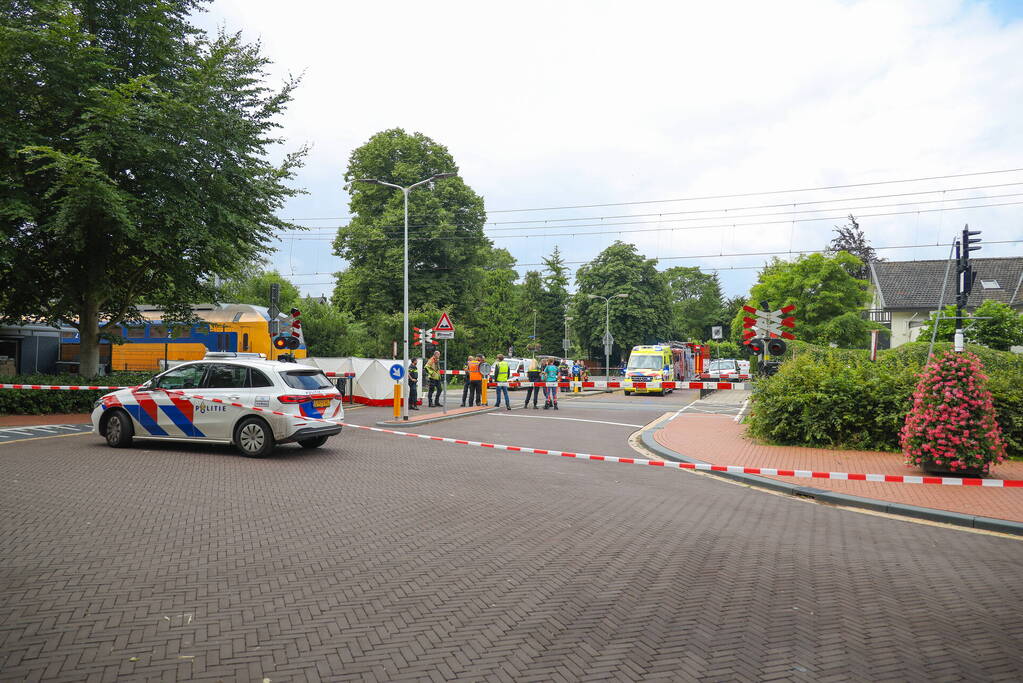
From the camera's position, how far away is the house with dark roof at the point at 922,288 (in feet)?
165

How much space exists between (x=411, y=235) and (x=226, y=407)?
1057 inches

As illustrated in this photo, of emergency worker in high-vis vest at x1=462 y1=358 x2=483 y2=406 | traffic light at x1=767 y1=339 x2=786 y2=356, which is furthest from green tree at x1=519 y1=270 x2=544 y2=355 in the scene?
traffic light at x1=767 y1=339 x2=786 y2=356

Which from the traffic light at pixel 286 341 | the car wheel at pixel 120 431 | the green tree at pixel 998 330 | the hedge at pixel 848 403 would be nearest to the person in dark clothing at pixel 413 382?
the traffic light at pixel 286 341

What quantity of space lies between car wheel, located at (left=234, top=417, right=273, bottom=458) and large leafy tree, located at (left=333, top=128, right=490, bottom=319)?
85.0 ft

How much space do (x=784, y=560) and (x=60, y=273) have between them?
18.9 meters

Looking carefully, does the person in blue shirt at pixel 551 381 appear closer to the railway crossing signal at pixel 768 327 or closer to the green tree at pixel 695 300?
the railway crossing signal at pixel 768 327

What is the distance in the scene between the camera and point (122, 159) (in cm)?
1577

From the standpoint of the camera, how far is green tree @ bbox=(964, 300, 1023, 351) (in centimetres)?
3338

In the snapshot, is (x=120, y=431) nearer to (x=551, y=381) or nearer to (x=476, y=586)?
(x=476, y=586)

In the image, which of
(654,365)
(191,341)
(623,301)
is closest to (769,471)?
(191,341)

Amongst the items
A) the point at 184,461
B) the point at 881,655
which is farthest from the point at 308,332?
the point at 881,655

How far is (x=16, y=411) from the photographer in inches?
631

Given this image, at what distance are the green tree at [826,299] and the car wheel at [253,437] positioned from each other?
1157 inches

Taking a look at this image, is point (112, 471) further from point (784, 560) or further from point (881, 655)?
point (881, 655)
